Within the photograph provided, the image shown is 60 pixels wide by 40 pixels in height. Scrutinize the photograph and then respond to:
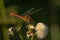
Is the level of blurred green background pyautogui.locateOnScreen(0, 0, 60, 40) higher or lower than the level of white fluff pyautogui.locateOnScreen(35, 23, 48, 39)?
higher

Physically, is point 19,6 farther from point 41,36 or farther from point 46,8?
point 41,36

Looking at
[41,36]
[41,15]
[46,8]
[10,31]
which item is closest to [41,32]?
[41,36]

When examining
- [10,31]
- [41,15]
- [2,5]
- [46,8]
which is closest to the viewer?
[2,5]

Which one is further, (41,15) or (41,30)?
→ (41,15)

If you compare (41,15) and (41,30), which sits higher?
(41,15)

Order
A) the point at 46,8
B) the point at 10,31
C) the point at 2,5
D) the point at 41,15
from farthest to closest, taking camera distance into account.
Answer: the point at 46,8 < the point at 41,15 < the point at 10,31 < the point at 2,5

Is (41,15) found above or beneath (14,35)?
above

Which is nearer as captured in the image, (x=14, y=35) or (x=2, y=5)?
(x=2, y=5)

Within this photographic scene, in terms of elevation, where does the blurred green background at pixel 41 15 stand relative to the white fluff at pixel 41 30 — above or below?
above
